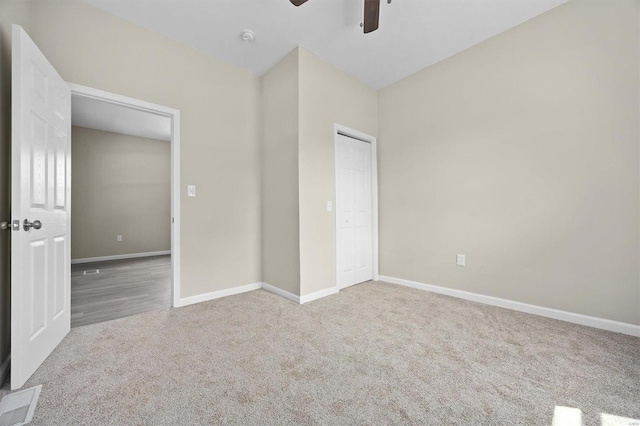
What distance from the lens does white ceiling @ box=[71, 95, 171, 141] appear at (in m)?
4.46

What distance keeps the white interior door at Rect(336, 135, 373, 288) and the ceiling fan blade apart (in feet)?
4.84

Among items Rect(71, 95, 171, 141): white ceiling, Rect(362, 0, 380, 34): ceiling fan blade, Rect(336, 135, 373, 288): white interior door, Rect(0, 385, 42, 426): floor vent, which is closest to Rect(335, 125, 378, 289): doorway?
Rect(336, 135, 373, 288): white interior door

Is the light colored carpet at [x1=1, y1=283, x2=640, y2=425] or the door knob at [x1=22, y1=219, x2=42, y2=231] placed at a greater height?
the door knob at [x1=22, y1=219, x2=42, y2=231]

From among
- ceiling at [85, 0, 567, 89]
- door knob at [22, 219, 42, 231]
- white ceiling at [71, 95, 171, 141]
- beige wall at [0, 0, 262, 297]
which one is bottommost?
door knob at [22, 219, 42, 231]

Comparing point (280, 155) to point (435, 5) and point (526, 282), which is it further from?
point (526, 282)

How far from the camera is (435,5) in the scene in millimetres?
2324

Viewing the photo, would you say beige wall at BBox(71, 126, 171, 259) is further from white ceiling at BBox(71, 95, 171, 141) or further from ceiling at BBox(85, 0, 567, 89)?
ceiling at BBox(85, 0, 567, 89)

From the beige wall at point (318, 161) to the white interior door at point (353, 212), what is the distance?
0.17 m

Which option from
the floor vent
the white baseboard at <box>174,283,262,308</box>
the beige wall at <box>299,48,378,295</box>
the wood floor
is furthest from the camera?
the beige wall at <box>299,48,378,295</box>

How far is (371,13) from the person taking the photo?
74.9 inches

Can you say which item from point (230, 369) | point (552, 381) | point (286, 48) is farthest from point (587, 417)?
point (286, 48)

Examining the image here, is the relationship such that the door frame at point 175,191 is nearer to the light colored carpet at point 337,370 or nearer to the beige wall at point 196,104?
the beige wall at point 196,104

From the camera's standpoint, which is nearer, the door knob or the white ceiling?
the door knob

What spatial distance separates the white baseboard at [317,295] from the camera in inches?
112
